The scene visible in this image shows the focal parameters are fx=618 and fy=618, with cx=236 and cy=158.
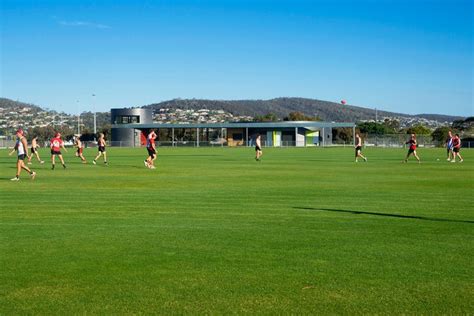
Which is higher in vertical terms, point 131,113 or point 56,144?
point 131,113

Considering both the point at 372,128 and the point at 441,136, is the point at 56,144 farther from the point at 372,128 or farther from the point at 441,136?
the point at 372,128

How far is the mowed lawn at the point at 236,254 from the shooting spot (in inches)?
266

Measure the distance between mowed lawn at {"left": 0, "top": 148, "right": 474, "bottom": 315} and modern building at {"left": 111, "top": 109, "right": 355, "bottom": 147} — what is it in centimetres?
9752

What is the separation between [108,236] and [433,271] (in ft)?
17.8

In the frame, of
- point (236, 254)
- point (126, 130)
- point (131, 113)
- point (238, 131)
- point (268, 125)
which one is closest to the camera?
point (236, 254)

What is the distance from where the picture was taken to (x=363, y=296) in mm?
6902

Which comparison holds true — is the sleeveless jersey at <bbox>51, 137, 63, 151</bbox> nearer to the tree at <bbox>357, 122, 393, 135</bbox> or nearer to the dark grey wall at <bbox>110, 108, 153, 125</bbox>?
the dark grey wall at <bbox>110, 108, 153, 125</bbox>

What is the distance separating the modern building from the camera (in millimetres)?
115688

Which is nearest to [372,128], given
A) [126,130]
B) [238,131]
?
[238,131]

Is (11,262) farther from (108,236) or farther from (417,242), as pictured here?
(417,242)

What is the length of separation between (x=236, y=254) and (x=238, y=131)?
11359 centimetres

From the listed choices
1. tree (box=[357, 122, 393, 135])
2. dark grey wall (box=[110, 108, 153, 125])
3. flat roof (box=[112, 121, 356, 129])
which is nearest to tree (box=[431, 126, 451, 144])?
flat roof (box=[112, 121, 356, 129])

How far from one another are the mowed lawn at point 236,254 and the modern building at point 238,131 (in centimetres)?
9752

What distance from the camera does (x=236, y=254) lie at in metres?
9.05
